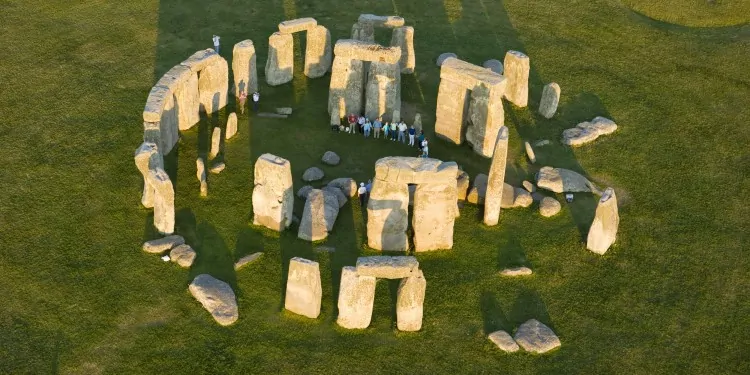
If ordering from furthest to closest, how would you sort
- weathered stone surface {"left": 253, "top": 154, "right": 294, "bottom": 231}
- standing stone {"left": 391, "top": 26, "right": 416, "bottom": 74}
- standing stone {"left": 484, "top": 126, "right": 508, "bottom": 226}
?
1. standing stone {"left": 391, "top": 26, "right": 416, "bottom": 74}
2. standing stone {"left": 484, "top": 126, "right": 508, "bottom": 226}
3. weathered stone surface {"left": 253, "top": 154, "right": 294, "bottom": 231}


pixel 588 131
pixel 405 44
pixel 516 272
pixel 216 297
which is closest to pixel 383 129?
pixel 405 44

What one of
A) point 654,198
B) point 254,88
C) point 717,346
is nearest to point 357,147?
point 254,88

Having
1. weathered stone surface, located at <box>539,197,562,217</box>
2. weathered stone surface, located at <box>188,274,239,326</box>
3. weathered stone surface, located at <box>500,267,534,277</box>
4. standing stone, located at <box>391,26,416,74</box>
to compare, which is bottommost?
weathered stone surface, located at <box>188,274,239,326</box>

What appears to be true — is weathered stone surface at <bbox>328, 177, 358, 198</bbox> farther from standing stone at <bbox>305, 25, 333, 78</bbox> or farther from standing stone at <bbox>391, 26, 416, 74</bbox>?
standing stone at <bbox>391, 26, 416, 74</bbox>

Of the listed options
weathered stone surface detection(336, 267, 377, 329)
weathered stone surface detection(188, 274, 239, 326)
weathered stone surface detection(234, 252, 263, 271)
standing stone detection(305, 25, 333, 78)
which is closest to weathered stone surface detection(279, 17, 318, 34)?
standing stone detection(305, 25, 333, 78)

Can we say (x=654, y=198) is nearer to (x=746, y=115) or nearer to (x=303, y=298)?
(x=746, y=115)

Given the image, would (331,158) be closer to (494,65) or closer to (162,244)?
(162,244)
